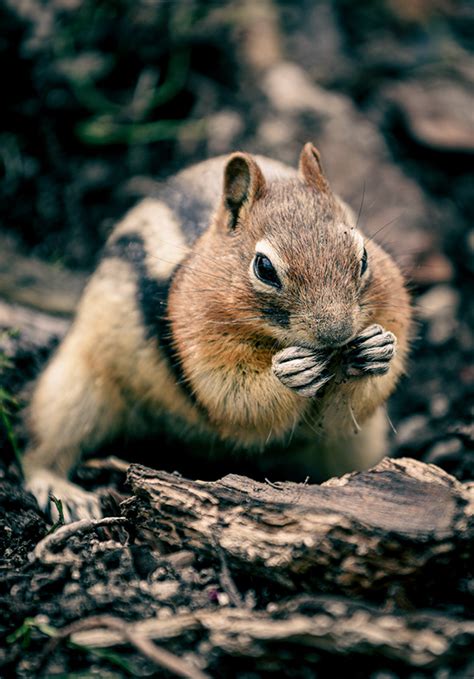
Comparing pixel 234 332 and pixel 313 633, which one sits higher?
→ pixel 234 332

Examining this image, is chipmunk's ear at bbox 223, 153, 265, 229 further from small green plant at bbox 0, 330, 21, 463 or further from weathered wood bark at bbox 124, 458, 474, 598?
small green plant at bbox 0, 330, 21, 463

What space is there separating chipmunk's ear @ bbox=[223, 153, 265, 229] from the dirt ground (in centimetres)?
219

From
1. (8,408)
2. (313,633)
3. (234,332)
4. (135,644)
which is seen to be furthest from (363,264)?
(8,408)

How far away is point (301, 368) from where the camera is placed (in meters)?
3.93

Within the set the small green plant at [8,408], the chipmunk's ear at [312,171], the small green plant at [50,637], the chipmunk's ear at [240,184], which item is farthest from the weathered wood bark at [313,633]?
the chipmunk's ear at [312,171]

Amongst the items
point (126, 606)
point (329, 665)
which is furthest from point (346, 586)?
point (126, 606)

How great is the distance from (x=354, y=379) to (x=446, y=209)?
407 centimetres

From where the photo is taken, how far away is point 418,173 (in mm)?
7996

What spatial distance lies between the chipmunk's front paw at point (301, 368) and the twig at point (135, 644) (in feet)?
4.72

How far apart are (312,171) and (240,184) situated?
0.44 metres

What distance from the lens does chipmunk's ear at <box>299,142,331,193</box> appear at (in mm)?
4469

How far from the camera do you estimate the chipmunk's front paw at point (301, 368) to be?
154 inches

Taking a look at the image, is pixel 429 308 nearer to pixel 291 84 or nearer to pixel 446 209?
pixel 446 209

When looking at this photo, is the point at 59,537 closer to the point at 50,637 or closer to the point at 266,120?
the point at 50,637
